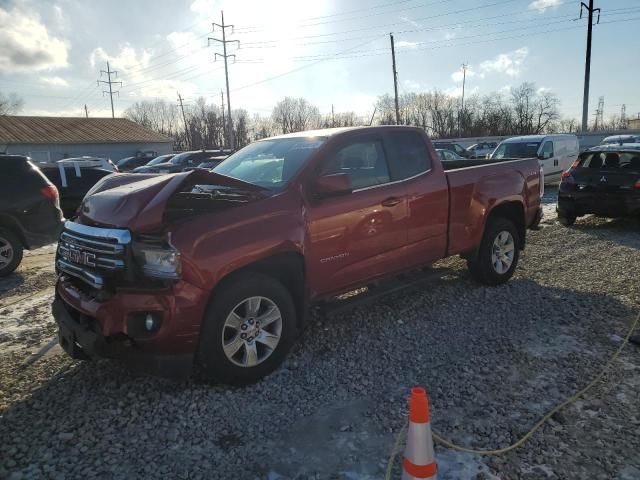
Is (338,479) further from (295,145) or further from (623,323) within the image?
(623,323)

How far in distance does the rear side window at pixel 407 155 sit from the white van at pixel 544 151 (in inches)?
453

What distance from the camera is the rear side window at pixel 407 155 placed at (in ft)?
15.4

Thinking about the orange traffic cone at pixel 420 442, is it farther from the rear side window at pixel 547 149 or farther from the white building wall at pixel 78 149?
the white building wall at pixel 78 149

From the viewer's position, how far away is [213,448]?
9.43 ft

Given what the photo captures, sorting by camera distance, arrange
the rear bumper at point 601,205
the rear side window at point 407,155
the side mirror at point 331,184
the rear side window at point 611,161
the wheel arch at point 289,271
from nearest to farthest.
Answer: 1. the wheel arch at point 289,271
2. the side mirror at point 331,184
3. the rear side window at point 407,155
4. the rear bumper at point 601,205
5. the rear side window at point 611,161

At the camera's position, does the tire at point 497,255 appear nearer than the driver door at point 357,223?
No

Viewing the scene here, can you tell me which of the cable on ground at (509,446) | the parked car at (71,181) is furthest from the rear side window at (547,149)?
the cable on ground at (509,446)

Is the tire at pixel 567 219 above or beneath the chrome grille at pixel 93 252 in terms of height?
beneath

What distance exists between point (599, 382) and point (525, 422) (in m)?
0.89

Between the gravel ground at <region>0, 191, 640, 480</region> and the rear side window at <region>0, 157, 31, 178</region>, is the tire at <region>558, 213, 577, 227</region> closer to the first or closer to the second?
the gravel ground at <region>0, 191, 640, 480</region>

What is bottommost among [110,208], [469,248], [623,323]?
[623,323]

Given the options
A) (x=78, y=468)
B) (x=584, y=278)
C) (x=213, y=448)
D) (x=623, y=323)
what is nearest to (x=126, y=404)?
(x=78, y=468)

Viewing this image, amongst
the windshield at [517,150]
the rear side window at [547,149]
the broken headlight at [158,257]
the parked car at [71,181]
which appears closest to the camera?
the broken headlight at [158,257]

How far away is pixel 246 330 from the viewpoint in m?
3.49
